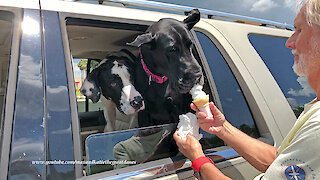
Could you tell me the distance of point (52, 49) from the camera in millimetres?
1332

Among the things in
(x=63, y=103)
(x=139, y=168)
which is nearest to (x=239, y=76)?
(x=139, y=168)

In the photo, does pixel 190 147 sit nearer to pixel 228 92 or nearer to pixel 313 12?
pixel 228 92

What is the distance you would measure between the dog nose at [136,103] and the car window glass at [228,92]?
59 cm

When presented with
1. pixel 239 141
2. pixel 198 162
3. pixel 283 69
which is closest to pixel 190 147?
pixel 198 162

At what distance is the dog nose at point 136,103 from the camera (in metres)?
1.82

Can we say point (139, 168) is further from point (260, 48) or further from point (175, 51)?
point (260, 48)

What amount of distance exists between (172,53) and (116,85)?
476 mm

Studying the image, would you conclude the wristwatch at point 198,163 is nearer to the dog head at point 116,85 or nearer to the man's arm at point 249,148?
the man's arm at point 249,148

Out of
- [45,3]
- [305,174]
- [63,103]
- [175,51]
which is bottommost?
[305,174]

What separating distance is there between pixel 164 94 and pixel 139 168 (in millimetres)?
660

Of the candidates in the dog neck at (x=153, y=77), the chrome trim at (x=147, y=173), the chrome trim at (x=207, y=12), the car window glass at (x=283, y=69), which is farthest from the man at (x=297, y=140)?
the chrome trim at (x=207, y=12)

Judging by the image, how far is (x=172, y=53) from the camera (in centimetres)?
180

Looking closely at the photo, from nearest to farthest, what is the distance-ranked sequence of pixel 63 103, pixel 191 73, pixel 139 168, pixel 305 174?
pixel 305 174
pixel 63 103
pixel 139 168
pixel 191 73

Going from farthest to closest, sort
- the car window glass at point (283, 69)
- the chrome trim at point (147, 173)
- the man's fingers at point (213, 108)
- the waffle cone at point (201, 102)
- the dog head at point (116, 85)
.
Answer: the car window glass at point (283, 69)
the dog head at point (116, 85)
the man's fingers at point (213, 108)
the waffle cone at point (201, 102)
the chrome trim at point (147, 173)
